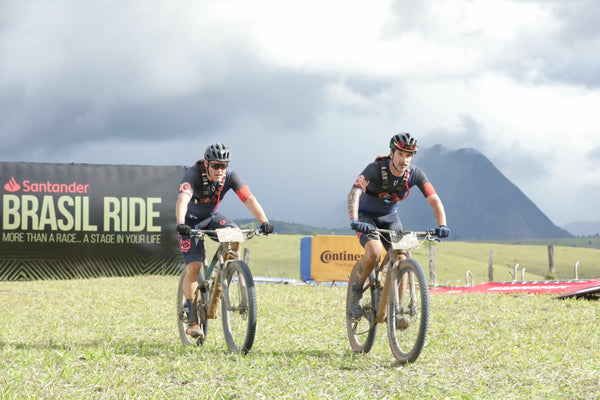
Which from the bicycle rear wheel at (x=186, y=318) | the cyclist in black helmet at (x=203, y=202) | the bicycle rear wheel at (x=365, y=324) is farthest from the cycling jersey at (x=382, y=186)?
the bicycle rear wheel at (x=186, y=318)

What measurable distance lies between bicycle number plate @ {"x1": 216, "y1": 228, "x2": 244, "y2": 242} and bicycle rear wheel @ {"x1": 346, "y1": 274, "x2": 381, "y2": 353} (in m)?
1.29

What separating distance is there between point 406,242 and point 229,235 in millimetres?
1789

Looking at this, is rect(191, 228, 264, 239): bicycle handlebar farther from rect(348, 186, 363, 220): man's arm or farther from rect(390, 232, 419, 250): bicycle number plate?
rect(390, 232, 419, 250): bicycle number plate

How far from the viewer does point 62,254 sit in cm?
1939

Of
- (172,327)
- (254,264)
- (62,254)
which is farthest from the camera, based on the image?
(254,264)

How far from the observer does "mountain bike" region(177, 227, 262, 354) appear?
6.09 meters

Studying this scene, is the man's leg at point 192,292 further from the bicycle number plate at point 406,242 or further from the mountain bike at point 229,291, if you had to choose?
the bicycle number plate at point 406,242

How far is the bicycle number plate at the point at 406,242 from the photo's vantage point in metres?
6.04

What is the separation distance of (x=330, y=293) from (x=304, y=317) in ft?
16.9

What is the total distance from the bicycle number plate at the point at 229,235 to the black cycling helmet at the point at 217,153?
74cm

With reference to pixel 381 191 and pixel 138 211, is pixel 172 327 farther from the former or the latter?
pixel 138 211

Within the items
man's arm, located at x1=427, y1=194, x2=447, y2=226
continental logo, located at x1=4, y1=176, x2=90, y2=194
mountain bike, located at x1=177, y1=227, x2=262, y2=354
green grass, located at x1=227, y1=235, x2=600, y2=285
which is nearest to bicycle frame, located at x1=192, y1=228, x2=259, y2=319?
mountain bike, located at x1=177, y1=227, x2=262, y2=354

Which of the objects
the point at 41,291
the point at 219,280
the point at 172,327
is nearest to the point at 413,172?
the point at 219,280

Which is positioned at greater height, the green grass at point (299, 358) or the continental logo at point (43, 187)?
the continental logo at point (43, 187)
